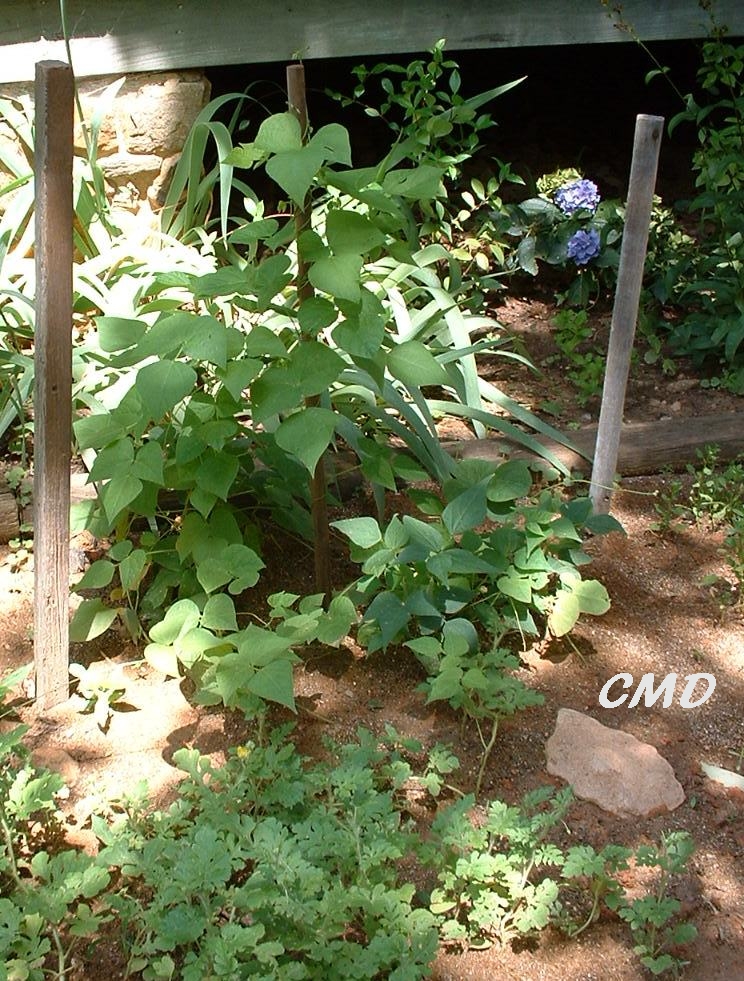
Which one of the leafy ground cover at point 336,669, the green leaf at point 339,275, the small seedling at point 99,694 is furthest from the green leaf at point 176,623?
the green leaf at point 339,275

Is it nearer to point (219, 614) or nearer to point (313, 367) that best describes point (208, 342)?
point (313, 367)

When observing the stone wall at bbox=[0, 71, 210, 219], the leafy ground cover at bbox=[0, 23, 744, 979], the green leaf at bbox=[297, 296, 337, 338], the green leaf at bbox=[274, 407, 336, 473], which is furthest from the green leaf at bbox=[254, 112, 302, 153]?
the stone wall at bbox=[0, 71, 210, 219]

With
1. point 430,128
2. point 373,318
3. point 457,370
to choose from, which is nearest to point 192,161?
point 430,128

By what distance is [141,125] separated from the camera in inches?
168

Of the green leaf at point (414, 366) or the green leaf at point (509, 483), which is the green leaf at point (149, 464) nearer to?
the green leaf at point (414, 366)

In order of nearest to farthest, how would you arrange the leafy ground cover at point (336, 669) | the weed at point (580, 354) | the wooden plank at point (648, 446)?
the leafy ground cover at point (336, 669) → the wooden plank at point (648, 446) → the weed at point (580, 354)

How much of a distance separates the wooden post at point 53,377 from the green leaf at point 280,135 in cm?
38

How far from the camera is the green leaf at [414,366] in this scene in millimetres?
2350

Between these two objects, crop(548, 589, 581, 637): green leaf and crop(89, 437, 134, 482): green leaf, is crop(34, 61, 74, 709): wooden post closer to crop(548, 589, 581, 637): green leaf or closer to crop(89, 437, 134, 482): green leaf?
crop(89, 437, 134, 482): green leaf

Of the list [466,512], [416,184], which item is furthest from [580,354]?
[416,184]

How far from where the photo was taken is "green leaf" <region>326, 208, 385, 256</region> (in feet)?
7.29

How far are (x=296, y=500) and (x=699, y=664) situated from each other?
1.14 metres

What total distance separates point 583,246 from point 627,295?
5.14ft

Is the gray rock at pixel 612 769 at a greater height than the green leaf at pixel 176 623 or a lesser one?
lesser
